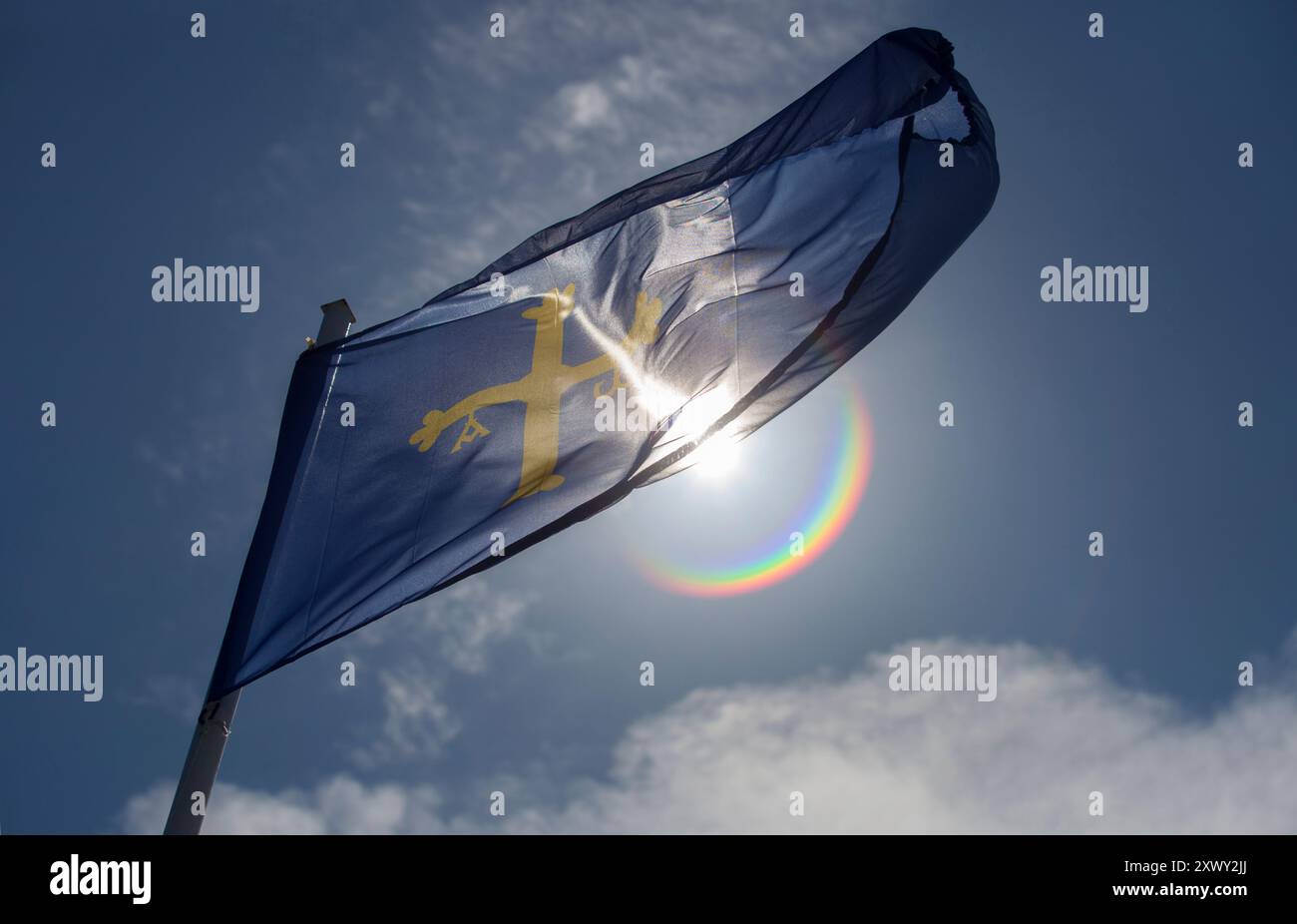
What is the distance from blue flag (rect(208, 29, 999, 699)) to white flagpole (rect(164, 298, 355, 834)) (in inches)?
9.7

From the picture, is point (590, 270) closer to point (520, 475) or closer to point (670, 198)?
point (670, 198)

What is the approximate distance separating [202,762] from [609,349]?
13.2 feet

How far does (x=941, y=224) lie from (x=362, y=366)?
4.46m

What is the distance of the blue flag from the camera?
336 inches

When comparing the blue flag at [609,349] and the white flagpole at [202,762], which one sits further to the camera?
the blue flag at [609,349]

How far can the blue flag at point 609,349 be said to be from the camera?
8.52 metres

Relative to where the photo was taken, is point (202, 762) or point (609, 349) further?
point (609, 349)

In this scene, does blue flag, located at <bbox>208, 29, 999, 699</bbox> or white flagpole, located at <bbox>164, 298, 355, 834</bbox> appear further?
blue flag, located at <bbox>208, 29, 999, 699</bbox>

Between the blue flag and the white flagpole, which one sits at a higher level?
the blue flag

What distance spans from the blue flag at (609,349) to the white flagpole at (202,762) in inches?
9.7

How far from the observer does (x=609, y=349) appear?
960 cm
